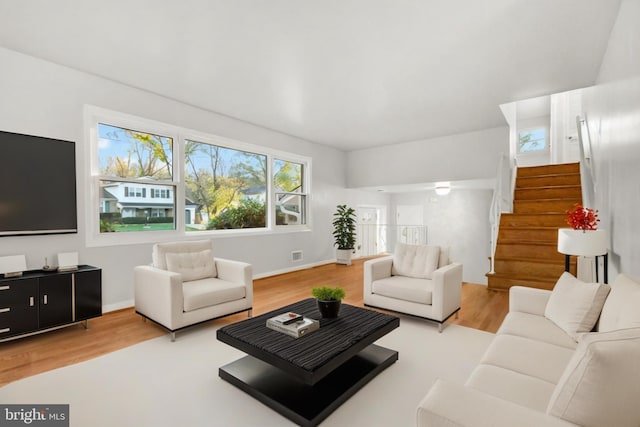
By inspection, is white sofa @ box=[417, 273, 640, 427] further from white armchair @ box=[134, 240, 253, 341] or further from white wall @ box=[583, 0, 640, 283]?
white armchair @ box=[134, 240, 253, 341]

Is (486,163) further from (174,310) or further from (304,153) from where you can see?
(174,310)

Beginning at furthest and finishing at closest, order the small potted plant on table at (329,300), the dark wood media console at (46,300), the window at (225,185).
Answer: the window at (225,185), the dark wood media console at (46,300), the small potted plant on table at (329,300)

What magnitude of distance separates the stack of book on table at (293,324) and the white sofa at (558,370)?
107cm

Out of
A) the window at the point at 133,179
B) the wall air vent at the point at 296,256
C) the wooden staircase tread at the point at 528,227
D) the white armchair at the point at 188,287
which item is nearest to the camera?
the white armchair at the point at 188,287

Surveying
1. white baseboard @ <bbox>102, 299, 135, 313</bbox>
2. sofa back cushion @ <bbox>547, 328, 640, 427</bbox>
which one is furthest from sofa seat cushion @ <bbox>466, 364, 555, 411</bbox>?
white baseboard @ <bbox>102, 299, 135, 313</bbox>

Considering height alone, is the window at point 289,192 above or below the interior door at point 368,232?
above

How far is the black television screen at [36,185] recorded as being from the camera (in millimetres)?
3049

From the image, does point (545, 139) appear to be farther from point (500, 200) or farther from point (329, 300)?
point (329, 300)

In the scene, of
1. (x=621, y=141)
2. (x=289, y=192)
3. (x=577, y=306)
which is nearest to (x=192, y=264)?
(x=289, y=192)

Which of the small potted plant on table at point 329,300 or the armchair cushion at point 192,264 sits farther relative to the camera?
the armchair cushion at point 192,264

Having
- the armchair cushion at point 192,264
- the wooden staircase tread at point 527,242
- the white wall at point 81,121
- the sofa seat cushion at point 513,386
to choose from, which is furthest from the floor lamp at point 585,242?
the white wall at point 81,121

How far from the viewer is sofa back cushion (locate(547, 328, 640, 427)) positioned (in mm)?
944

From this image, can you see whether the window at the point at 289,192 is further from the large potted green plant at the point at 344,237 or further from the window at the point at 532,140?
the window at the point at 532,140

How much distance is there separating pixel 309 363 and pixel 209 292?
1.73 metres
